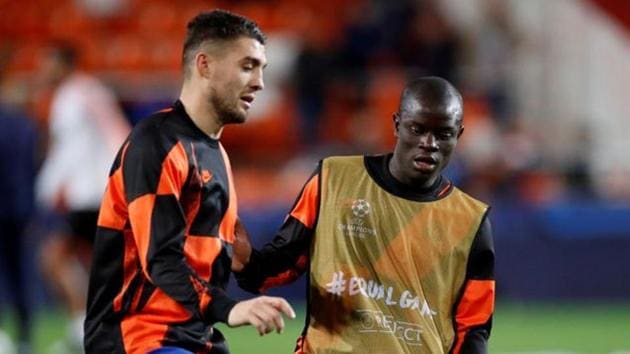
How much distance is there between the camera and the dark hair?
5004 mm

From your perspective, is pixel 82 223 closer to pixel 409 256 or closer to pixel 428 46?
pixel 409 256

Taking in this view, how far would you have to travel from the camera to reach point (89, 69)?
Answer: 14.7 m

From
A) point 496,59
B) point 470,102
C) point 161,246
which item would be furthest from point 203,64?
point 496,59

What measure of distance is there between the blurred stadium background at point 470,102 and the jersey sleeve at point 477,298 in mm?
5571

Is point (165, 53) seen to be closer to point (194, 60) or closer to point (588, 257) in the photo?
point (588, 257)

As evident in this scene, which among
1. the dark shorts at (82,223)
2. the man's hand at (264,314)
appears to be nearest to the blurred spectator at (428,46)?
the dark shorts at (82,223)

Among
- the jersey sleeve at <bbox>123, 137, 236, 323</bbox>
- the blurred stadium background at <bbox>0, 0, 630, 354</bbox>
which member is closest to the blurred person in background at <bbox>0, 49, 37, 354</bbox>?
the blurred stadium background at <bbox>0, 0, 630, 354</bbox>

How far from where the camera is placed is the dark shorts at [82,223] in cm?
963

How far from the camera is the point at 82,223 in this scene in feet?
31.7

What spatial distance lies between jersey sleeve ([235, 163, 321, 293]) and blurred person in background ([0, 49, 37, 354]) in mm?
4016

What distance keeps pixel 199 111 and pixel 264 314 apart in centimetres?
95

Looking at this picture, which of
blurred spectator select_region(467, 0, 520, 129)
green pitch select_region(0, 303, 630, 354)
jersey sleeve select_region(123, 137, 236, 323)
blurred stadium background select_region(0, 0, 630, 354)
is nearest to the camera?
jersey sleeve select_region(123, 137, 236, 323)

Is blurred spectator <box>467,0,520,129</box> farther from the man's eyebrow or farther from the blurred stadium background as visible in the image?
the man's eyebrow

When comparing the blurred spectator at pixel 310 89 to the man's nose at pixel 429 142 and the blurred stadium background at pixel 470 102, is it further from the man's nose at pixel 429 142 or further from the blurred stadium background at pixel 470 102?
the man's nose at pixel 429 142
